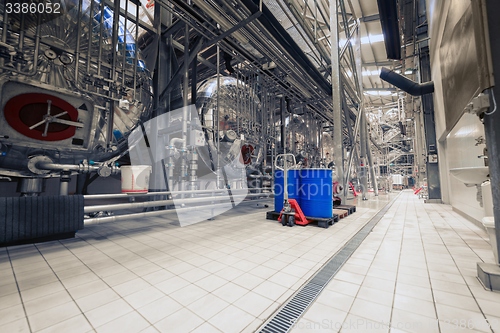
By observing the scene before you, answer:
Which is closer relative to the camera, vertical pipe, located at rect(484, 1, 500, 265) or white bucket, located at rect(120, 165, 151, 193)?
vertical pipe, located at rect(484, 1, 500, 265)

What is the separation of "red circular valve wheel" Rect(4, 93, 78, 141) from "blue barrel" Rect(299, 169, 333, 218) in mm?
3428

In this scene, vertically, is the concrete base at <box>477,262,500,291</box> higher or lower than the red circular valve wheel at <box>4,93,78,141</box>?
lower

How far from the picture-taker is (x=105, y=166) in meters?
3.01

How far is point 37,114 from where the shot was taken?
8.02ft

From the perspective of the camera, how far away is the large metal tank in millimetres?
2248

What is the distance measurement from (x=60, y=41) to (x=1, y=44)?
2.04 ft

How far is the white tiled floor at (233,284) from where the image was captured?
3.68 feet

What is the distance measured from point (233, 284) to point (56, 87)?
9.64 ft

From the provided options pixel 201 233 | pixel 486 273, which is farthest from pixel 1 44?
pixel 486 273

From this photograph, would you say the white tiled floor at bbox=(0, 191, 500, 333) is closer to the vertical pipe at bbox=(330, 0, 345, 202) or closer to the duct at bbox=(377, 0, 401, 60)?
the vertical pipe at bbox=(330, 0, 345, 202)

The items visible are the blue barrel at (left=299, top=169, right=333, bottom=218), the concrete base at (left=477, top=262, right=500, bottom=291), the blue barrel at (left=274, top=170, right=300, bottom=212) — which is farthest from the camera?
the blue barrel at (left=274, top=170, right=300, bottom=212)

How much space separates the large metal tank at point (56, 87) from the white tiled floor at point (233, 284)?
1162 millimetres

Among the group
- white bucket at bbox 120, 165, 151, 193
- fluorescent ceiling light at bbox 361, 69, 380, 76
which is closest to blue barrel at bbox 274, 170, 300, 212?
white bucket at bbox 120, 165, 151, 193

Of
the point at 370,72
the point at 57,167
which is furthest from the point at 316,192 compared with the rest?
the point at 370,72
